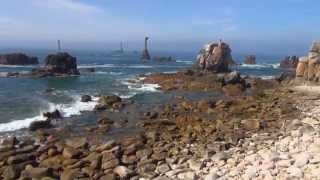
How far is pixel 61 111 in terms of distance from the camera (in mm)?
34781

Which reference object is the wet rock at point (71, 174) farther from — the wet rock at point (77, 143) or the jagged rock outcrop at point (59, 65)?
the jagged rock outcrop at point (59, 65)

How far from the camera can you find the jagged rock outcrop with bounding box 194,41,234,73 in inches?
2606

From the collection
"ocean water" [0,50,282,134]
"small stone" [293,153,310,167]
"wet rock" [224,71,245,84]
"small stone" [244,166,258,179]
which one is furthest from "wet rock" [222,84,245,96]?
"small stone" [244,166,258,179]

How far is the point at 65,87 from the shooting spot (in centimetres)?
5356

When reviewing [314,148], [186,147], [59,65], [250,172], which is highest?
[59,65]

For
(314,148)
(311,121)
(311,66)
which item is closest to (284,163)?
(314,148)

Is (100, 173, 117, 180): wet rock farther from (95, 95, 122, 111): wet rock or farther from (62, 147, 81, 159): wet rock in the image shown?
(95, 95, 122, 111): wet rock

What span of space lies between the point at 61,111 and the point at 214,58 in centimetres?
3509

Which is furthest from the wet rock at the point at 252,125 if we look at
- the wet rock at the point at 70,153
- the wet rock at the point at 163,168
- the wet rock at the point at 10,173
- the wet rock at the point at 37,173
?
the wet rock at the point at 10,173

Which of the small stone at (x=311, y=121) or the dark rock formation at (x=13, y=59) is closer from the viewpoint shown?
the small stone at (x=311, y=121)

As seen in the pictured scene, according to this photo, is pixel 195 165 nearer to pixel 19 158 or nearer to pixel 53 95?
pixel 19 158

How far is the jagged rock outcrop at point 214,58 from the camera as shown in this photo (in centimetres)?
6619

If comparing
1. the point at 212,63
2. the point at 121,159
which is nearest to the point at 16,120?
the point at 121,159

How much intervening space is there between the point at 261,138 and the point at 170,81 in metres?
34.2
